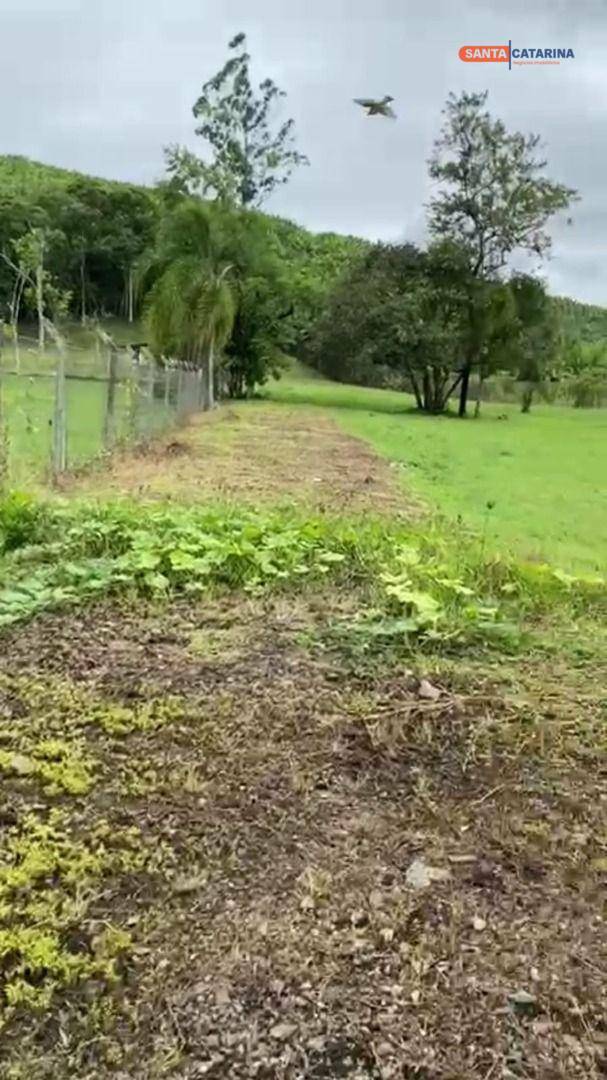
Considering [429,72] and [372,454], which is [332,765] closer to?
[429,72]

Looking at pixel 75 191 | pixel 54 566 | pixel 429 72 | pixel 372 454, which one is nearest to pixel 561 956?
pixel 54 566

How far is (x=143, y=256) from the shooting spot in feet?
94.5

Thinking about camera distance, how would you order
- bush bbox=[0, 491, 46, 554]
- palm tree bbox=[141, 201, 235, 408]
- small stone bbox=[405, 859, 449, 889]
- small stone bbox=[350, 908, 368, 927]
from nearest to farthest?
small stone bbox=[350, 908, 368, 927] → small stone bbox=[405, 859, 449, 889] → bush bbox=[0, 491, 46, 554] → palm tree bbox=[141, 201, 235, 408]

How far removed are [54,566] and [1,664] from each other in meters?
1.03

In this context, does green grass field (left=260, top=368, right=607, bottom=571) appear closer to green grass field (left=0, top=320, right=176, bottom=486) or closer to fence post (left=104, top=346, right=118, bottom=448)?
fence post (left=104, top=346, right=118, bottom=448)

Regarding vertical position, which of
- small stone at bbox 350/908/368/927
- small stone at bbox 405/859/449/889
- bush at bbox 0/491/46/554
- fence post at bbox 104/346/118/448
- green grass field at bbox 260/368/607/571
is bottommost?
green grass field at bbox 260/368/607/571

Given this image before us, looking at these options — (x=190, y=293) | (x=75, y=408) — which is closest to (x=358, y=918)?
(x=75, y=408)

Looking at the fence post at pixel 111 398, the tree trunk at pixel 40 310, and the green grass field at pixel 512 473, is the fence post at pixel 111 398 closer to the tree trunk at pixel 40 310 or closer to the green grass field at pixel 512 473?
the tree trunk at pixel 40 310

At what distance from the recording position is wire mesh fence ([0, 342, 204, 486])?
24.2 feet

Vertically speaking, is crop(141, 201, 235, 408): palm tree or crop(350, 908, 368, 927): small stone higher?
crop(141, 201, 235, 408): palm tree

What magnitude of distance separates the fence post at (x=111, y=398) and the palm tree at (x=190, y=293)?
999 centimetres

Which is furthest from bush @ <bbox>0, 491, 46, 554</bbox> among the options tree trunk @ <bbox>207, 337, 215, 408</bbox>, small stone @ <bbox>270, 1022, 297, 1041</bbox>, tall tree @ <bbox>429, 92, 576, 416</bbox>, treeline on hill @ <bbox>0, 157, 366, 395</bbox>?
tall tree @ <bbox>429, 92, 576, 416</bbox>

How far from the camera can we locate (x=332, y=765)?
2180 millimetres

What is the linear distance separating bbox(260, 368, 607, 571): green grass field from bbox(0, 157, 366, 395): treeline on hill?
2812 millimetres
